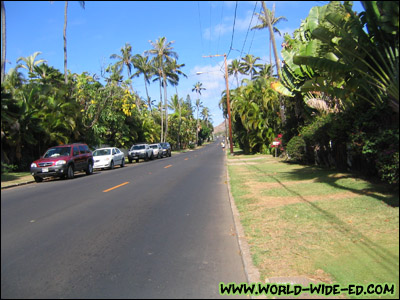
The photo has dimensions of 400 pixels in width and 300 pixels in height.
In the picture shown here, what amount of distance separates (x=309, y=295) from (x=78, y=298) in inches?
97.9

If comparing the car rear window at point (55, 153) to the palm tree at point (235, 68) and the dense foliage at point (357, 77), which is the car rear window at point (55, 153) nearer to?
the dense foliage at point (357, 77)

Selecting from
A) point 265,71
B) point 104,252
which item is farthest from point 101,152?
point 265,71

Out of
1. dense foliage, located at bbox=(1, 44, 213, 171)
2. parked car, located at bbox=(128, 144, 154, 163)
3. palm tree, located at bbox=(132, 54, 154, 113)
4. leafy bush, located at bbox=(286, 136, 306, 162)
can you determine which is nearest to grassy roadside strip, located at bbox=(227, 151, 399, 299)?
dense foliage, located at bbox=(1, 44, 213, 171)

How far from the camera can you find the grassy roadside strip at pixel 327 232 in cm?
423

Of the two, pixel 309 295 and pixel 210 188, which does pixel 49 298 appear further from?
pixel 210 188

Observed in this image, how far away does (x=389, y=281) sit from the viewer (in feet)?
12.4

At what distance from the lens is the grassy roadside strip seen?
4.23 metres

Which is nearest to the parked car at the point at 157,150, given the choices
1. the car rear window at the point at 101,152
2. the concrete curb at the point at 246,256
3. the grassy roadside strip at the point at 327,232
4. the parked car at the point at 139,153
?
the parked car at the point at 139,153

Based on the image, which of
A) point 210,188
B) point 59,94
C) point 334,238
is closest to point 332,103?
point 210,188

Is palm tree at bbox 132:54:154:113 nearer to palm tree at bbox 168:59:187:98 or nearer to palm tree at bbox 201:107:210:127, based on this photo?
palm tree at bbox 168:59:187:98

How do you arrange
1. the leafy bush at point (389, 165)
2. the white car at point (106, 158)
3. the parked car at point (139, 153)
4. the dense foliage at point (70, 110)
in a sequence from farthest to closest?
1. the parked car at point (139, 153)
2. the white car at point (106, 158)
3. the dense foliage at point (70, 110)
4. the leafy bush at point (389, 165)

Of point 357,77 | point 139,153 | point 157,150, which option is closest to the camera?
point 357,77

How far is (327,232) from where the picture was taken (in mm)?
5668

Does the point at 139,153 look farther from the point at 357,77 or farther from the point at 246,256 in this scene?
the point at 246,256
